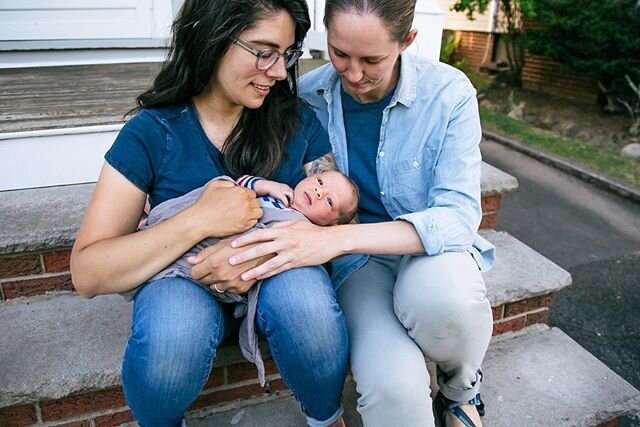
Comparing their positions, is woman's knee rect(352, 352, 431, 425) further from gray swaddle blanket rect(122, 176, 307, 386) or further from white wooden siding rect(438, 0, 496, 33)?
white wooden siding rect(438, 0, 496, 33)

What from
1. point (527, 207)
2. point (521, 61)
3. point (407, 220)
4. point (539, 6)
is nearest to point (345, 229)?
point (407, 220)

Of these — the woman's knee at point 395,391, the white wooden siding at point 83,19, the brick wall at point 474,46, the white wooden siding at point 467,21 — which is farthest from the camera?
the brick wall at point 474,46

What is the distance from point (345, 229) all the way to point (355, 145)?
1.26 ft

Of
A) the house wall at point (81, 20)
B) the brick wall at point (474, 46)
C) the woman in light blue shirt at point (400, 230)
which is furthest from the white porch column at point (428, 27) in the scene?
the brick wall at point (474, 46)

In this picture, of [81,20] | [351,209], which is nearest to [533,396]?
[351,209]

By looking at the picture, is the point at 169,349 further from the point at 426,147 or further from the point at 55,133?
the point at 55,133

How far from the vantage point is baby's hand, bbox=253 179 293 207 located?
1.61 m

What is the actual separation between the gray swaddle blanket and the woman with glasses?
24 millimetres

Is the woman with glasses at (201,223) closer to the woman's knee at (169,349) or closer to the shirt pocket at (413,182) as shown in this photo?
the woman's knee at (169,349)

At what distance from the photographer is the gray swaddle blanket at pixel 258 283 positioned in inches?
56.7

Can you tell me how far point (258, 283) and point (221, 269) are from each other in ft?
0.35

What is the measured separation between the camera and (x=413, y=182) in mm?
1727

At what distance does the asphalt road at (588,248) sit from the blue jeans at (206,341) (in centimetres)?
143

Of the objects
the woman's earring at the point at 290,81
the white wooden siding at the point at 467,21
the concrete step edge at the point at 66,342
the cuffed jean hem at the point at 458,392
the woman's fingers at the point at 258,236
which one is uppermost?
the woman's earring at the point at 290,81
